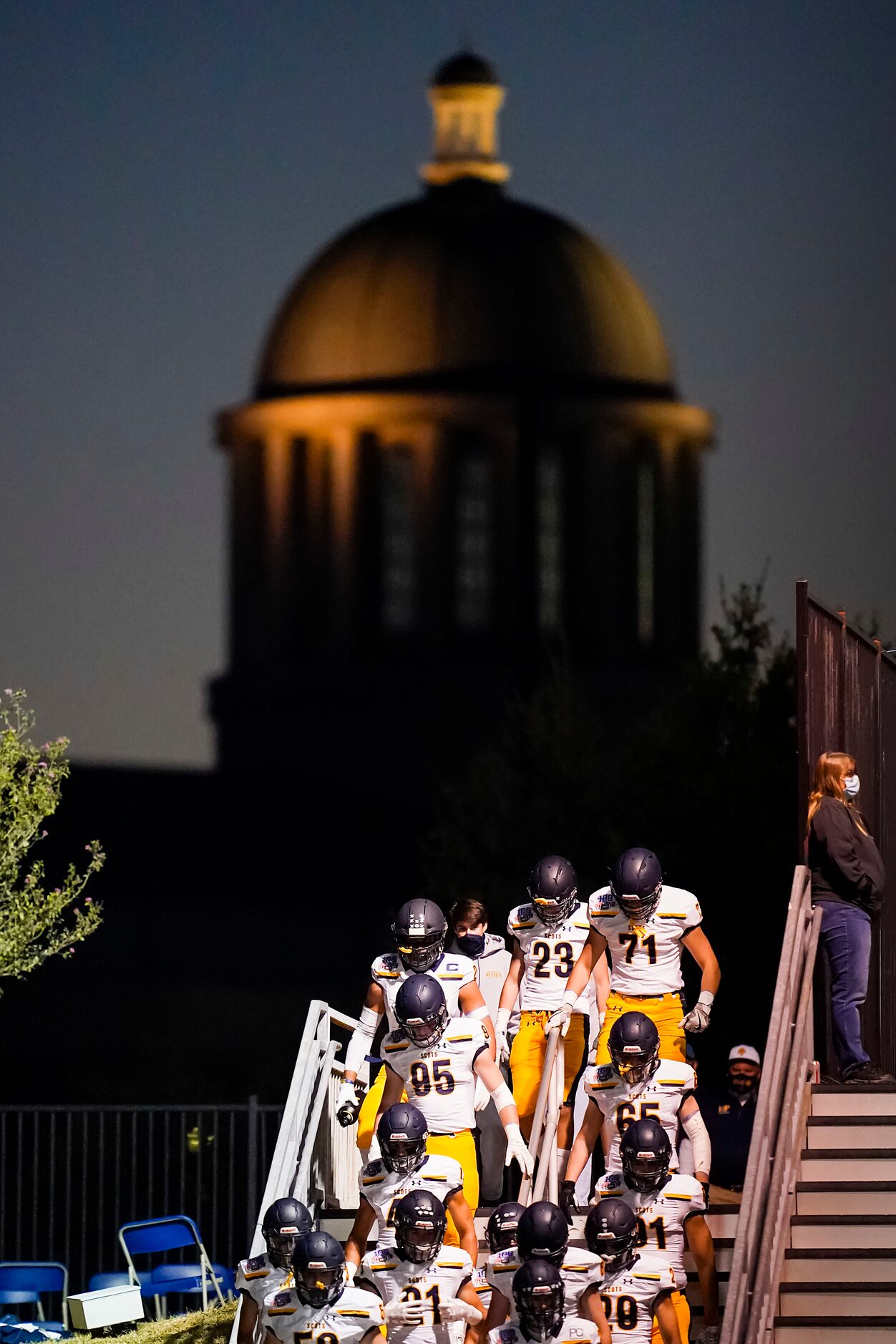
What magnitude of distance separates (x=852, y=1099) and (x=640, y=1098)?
141 centimetres

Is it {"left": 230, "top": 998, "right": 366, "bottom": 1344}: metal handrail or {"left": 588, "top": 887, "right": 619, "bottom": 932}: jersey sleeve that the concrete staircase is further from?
{"left": 230, "top": 998, "right": 366, "bottom": 1344}: metal handrail

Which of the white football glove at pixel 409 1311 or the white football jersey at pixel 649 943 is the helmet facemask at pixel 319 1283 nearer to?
the white football glove at pixel 409 1311

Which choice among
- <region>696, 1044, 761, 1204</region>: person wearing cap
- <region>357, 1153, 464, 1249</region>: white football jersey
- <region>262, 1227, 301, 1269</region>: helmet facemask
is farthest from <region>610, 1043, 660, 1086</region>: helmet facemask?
<region>696, 1044, 761, 1204</region>: person wearing cap

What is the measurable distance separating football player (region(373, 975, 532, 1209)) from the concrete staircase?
1468 millimetres

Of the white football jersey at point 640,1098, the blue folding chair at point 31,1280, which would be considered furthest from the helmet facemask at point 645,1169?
the blue folding chair at point 31,1280

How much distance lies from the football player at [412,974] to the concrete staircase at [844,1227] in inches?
71.5

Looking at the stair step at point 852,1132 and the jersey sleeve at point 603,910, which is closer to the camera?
the stair step at point 852,1132

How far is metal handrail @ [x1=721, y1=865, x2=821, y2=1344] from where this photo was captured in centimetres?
1031

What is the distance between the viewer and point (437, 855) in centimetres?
3456

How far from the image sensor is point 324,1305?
34.6 ft

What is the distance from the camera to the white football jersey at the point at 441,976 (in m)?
12.0

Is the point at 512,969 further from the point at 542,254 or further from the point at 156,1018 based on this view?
the point at 542,254

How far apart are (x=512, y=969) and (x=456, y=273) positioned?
32.6 meters

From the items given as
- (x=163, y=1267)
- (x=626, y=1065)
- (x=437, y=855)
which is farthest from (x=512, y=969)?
(x=437, y=855)
